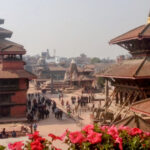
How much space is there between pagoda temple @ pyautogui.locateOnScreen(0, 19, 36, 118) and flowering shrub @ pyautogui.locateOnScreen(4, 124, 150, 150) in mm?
24291

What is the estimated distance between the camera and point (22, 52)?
30.7 m

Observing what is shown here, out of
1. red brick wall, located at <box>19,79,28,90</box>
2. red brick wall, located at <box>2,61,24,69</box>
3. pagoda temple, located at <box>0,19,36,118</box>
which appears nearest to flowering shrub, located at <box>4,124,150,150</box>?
pagoda temple, located at <box>0,19,36,118</box>

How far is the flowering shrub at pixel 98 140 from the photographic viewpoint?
575 centimetres

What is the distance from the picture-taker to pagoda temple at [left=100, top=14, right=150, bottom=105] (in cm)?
1931

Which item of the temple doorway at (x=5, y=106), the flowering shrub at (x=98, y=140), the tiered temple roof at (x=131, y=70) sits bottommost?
the temple doorway at (x=5, y=106)

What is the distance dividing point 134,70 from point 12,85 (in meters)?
15.3

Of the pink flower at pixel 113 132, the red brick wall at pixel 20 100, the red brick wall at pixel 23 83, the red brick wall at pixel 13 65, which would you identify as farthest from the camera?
the red brick wall at pixel 13 65

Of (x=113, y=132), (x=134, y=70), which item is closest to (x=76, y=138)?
(x=113, y=132)

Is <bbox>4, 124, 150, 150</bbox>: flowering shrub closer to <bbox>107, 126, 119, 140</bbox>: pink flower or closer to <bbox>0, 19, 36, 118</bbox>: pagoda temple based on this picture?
<bbox>107, 126, 119, 140</bbox>: pink flower

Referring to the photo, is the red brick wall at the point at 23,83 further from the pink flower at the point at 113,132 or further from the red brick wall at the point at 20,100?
the pink flower at the point at 113,132

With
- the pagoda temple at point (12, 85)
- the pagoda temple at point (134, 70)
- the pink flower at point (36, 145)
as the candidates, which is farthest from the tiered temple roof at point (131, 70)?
the pink flower at point (36, 145)

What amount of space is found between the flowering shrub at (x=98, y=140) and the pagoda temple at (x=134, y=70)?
40.9 feet

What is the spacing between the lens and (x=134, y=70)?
19.6m

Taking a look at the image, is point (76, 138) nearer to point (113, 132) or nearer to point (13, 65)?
point (113, 132)
